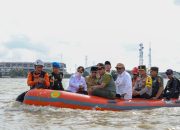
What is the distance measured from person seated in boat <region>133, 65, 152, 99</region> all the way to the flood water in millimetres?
800

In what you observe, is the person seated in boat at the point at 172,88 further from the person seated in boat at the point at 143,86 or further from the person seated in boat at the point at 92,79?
the person seated in boat at the point at 92,79

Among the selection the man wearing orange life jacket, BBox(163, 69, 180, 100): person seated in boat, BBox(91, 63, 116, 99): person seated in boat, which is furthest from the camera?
BBox(163, 69, 180, 100): person seated in boat

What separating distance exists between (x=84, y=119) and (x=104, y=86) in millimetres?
1837

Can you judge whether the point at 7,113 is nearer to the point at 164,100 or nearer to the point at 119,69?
the point at 119,69

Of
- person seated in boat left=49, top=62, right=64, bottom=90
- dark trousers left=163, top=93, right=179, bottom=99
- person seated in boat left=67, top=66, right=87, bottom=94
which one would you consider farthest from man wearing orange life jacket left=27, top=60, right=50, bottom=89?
dark trousers left=163, top=93, right=179, bottom=99

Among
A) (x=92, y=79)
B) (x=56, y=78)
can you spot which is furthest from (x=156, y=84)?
(x=56, y=78)

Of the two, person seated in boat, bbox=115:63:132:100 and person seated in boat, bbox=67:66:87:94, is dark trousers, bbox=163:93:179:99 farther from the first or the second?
person seated in boat, bbox=67:66:87:94

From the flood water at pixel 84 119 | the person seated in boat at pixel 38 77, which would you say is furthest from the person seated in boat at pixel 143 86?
the person seated in boat at pixel 38 77

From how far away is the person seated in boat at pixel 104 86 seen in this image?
11609mm

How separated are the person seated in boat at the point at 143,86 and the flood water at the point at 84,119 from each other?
80cm

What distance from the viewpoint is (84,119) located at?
1007 centimetres

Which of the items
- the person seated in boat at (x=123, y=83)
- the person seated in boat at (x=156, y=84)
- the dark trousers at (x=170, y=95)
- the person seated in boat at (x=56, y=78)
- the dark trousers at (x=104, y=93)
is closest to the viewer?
the dark trousers at (x=104, y=93)

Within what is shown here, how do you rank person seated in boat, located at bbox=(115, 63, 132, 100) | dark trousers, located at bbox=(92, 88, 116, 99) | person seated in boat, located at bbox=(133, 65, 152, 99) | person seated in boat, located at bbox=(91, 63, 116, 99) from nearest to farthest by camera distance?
person seated in boat, located at bbox=(91, 63, 116, 99)
dark trousers, located at bbox=(92, 88, 116, 99)
person seated in boat, located at bbox=(115, 63, 132, 100)
person seated in boat, located at bbox=(133, 65, 152, 99)

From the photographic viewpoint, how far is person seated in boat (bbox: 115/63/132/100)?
12.1 metres
